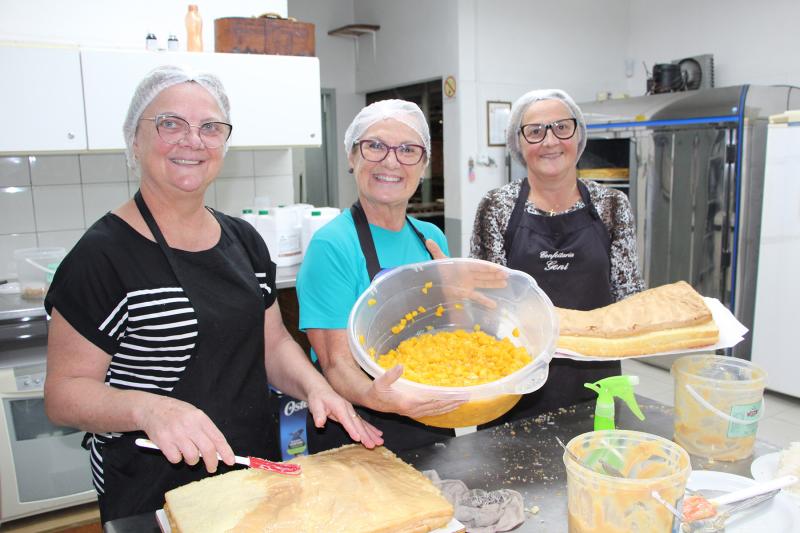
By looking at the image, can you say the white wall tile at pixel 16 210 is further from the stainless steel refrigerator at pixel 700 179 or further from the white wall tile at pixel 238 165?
the stainless steel refrigerator at pixel 700 179

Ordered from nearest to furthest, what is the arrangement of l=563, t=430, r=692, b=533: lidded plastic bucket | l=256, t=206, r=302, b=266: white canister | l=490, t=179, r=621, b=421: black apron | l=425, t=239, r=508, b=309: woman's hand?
l=563, t=430, r=692, b=533: lidded plastic bucket < l=425, t=239, r=508, b=309: woman's hand < l=490, t=179, r=621, b=421: black apron < l=256, t=206, r=302, b=266: white canister

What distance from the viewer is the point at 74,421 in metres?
1.23

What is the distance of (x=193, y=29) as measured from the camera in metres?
3.02

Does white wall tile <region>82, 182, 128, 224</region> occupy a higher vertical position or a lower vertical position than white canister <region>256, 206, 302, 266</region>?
higher

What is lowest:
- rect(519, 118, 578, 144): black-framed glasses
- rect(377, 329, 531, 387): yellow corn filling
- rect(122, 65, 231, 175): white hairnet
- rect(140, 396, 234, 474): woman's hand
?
rect(140, 396, 234, 474): woman's hand

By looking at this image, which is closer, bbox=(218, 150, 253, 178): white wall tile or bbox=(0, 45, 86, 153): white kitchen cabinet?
bbox=(0, 45, 86, 153): white kitchen cabinet

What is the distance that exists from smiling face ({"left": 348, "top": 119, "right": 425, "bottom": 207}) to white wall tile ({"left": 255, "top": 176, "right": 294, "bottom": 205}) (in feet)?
7.19

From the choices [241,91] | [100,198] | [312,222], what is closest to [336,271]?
[312,222]

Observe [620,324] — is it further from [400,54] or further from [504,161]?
[400,54]

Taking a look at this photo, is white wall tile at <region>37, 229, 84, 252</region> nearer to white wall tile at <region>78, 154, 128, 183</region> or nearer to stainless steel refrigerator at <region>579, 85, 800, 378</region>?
white wall tile at <region>78, 154, 128, 183</region>

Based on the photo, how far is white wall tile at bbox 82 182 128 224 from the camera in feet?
10.4

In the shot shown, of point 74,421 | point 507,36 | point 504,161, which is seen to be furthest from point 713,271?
point 74,421

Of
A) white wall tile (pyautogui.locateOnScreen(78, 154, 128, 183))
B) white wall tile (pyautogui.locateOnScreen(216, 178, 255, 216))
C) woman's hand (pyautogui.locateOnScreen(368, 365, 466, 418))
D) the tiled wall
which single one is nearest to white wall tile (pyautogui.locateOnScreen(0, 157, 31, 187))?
the tiled wall

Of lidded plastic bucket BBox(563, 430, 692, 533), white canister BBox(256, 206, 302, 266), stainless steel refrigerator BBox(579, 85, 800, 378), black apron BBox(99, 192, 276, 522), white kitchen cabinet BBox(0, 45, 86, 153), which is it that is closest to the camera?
lidded plastic bucket BBox(563, 430, 692, 533)
